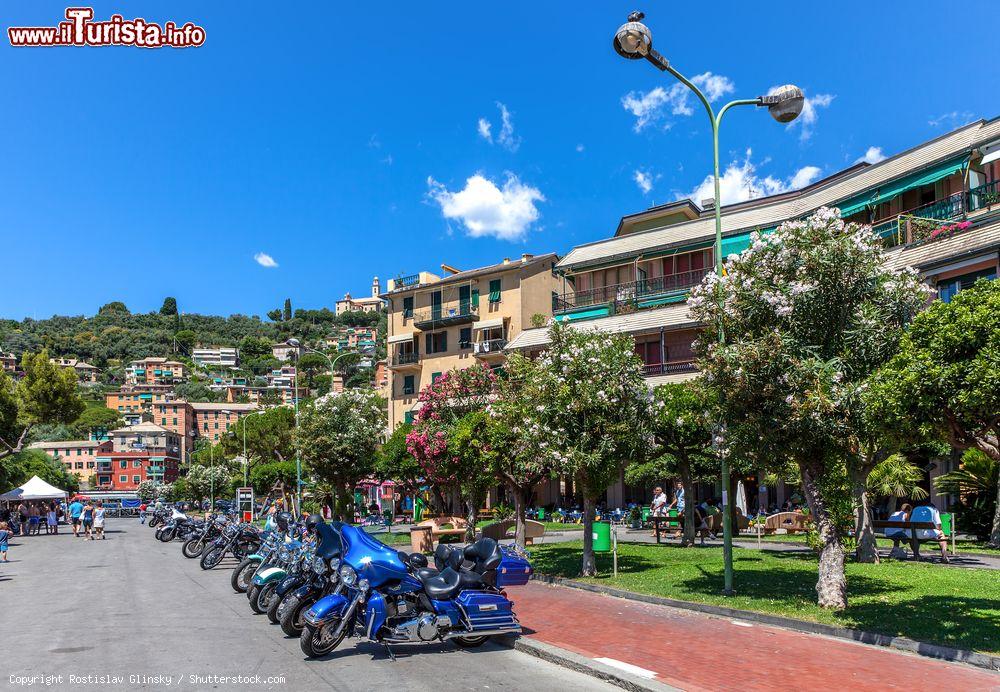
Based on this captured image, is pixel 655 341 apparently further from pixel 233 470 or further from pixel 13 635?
pixel 233 470

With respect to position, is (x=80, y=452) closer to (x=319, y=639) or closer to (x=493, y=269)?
(x=493, y=269)

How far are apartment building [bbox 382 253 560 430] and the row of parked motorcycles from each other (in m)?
40.9

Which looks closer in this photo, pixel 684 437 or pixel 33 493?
pixel 684 437

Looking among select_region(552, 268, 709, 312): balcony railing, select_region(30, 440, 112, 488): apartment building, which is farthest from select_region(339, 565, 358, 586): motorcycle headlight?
select_region(30, 440, 112, 488): apartment building

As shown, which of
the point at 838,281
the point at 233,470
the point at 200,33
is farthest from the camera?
the point at 233,470

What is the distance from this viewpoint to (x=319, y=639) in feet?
29.5

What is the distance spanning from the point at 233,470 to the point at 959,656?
3857 inches

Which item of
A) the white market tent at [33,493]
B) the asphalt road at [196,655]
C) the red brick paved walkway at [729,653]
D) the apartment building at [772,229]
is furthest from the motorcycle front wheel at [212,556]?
the white market tent at [33,493]

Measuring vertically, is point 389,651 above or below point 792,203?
below

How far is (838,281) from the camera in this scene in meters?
11.6

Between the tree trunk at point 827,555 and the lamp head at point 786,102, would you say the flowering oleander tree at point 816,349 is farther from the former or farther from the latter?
the lamp head at point 786,102

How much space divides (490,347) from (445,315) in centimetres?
586

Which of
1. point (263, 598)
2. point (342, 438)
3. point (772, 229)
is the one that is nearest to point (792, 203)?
point (772, 229)

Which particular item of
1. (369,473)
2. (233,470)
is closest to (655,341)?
(369,473)
